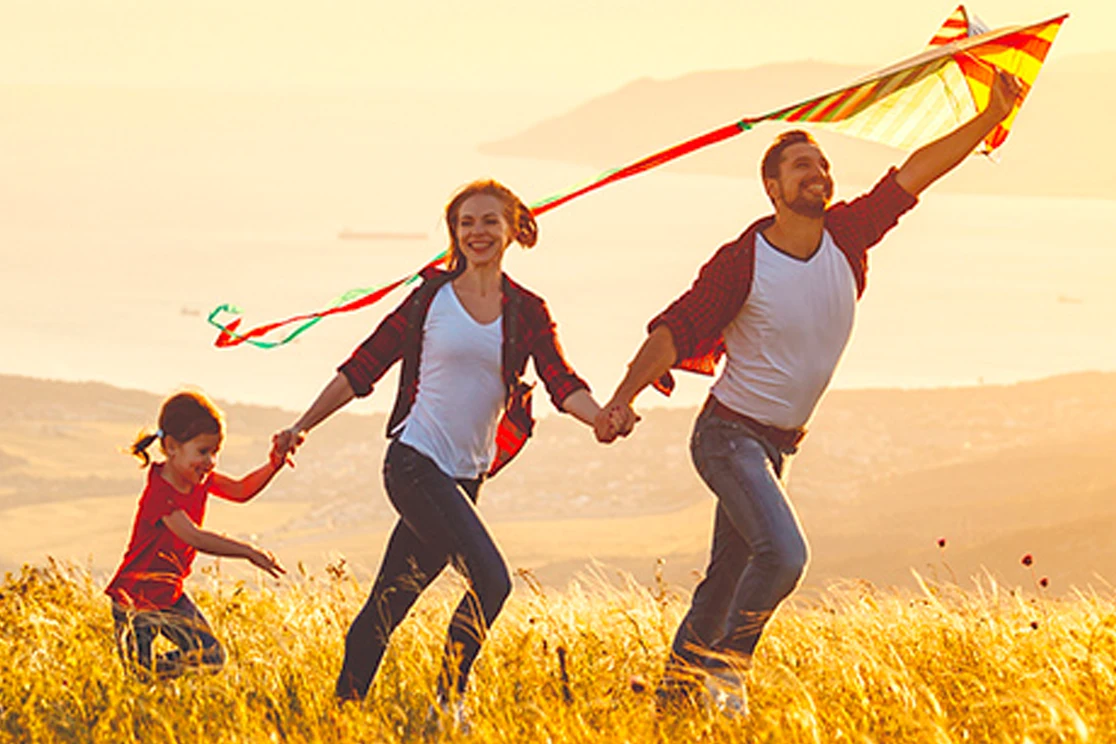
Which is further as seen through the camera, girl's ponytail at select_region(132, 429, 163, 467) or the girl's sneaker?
girl's ponytail at select_region(132, 429, 163, 467)

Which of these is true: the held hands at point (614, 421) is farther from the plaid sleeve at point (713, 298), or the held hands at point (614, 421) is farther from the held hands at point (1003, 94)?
the held hands at point (1003, 94)

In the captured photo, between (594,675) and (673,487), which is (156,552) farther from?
(673,487)

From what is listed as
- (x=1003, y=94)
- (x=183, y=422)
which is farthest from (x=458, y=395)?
(x=1003, y=94)

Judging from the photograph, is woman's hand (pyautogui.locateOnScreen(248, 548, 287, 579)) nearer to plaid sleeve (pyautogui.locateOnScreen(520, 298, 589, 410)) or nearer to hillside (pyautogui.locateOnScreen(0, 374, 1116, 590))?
plaid sleeve (pyautogui.locateOnScreen(520, 298, 589, 410))

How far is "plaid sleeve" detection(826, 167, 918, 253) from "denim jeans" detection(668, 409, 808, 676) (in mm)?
835

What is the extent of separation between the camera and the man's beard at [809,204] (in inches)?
246

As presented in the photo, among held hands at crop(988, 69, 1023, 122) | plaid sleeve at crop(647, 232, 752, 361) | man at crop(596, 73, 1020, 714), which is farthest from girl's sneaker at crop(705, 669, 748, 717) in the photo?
held hands at crop(988, 69, 1023, 122)

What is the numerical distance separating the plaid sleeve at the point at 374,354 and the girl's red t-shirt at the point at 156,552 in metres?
0.73

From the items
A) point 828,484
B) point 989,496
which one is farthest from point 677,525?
point 989,496

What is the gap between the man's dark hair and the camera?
20.9 feet

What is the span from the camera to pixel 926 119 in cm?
725

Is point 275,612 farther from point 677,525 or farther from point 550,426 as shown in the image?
point 550,426

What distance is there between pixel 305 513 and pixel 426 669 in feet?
414

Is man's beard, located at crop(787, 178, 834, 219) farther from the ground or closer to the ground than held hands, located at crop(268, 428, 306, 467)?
Result: farther from the ground
